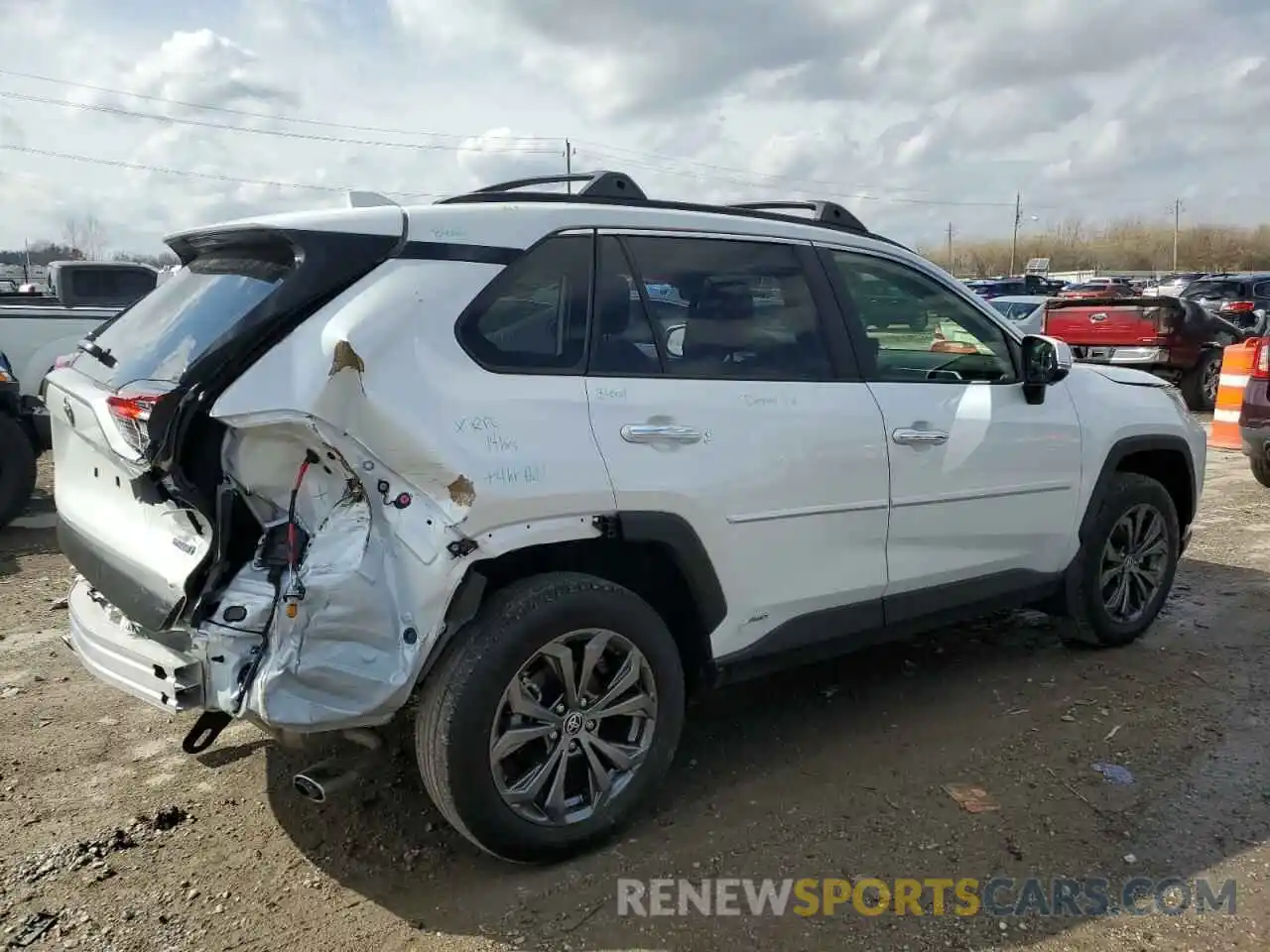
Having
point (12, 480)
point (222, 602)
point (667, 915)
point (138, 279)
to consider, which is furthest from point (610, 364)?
point (138, 279)

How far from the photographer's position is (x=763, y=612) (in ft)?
11.0

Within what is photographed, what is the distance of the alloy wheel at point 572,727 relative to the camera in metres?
2.88

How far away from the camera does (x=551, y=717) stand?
293 cm

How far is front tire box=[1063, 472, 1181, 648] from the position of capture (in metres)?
4.54

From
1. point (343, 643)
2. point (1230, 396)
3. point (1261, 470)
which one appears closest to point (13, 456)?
point (343, 643)

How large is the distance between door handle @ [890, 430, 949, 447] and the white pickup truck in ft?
12.7

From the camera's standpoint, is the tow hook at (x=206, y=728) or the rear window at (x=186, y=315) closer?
the rear window at (x=186, y=315)

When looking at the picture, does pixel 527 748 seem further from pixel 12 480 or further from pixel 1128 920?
pixel 12 480

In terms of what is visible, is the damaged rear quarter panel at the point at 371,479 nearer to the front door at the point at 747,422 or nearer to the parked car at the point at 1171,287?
the front door at the point at 747,422

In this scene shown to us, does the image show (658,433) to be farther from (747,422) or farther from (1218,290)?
(1218,290)

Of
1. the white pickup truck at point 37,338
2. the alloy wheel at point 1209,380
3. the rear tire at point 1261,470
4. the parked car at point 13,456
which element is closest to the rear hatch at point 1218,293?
the alloy wheel at point 1209,380

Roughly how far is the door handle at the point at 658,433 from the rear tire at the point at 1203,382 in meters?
11.9

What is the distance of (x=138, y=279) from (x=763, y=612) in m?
10.5

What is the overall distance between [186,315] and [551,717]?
1628 millimetres
